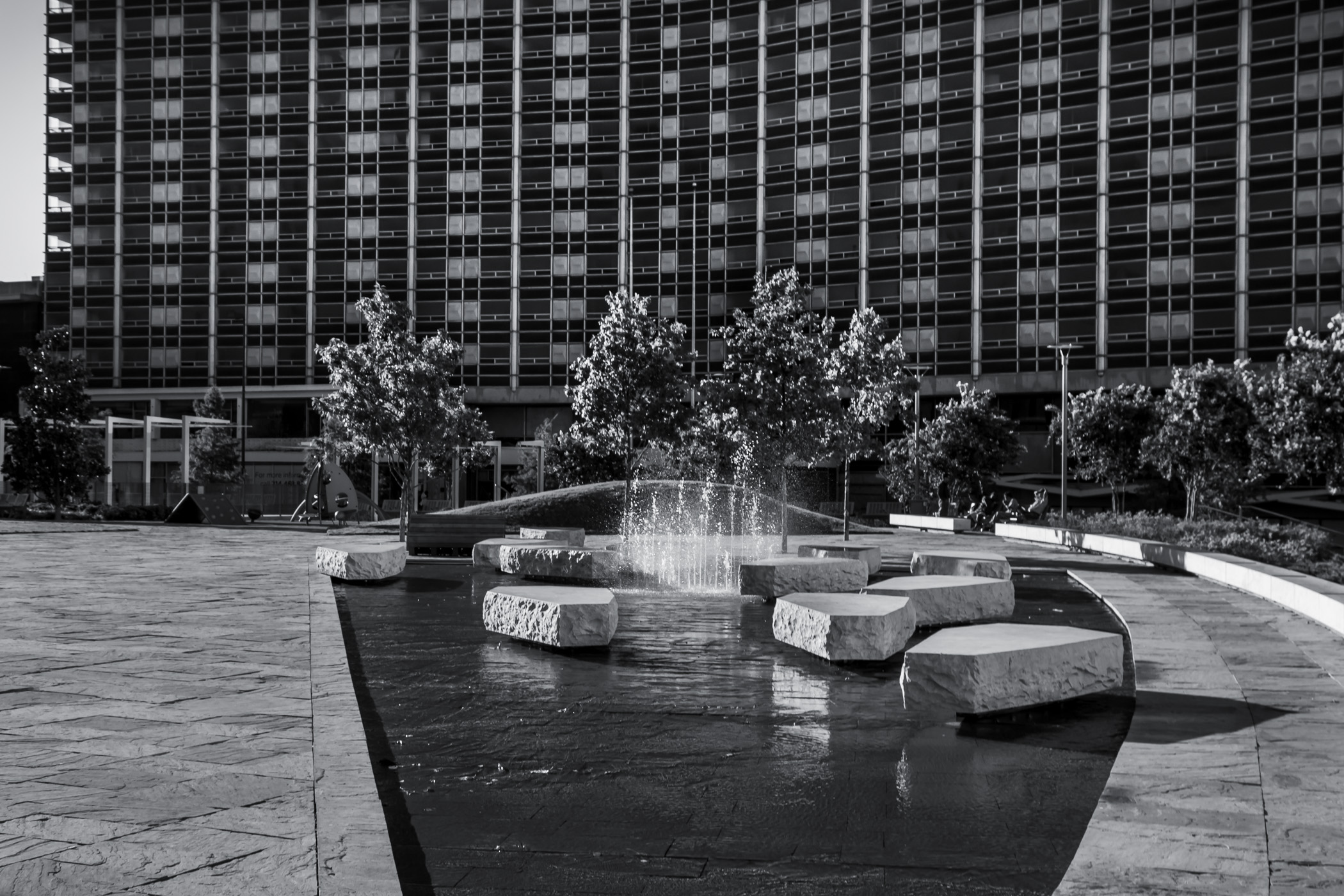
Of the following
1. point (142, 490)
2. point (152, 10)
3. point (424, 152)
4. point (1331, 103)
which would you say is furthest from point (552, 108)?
point (1331, 103)

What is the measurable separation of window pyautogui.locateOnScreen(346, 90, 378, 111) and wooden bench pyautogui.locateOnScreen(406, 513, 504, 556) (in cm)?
5887

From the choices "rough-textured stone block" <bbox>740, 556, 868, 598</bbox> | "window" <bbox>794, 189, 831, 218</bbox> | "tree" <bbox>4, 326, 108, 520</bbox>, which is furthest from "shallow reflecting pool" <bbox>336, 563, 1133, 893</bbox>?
"window" <bbox>794, 189, 831, 218</bbox>

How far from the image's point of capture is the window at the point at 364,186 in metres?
73.0

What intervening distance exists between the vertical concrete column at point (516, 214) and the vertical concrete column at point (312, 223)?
12158 mm

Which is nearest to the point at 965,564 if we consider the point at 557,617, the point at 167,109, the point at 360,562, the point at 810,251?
the point at 557,617

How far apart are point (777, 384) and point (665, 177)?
51.9 meters

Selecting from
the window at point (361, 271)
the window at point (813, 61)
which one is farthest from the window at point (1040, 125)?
the window at point (361, 271)

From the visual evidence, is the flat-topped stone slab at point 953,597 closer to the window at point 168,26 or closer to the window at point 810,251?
the window at point 810,251

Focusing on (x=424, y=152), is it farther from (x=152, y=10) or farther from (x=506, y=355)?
(x=152, y=10)

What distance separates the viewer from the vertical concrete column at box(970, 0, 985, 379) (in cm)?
6394

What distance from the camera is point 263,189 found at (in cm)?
7362

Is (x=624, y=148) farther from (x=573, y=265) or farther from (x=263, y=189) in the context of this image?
(x=263, y=189)

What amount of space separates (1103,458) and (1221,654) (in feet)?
109

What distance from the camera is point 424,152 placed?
72.8 meters
